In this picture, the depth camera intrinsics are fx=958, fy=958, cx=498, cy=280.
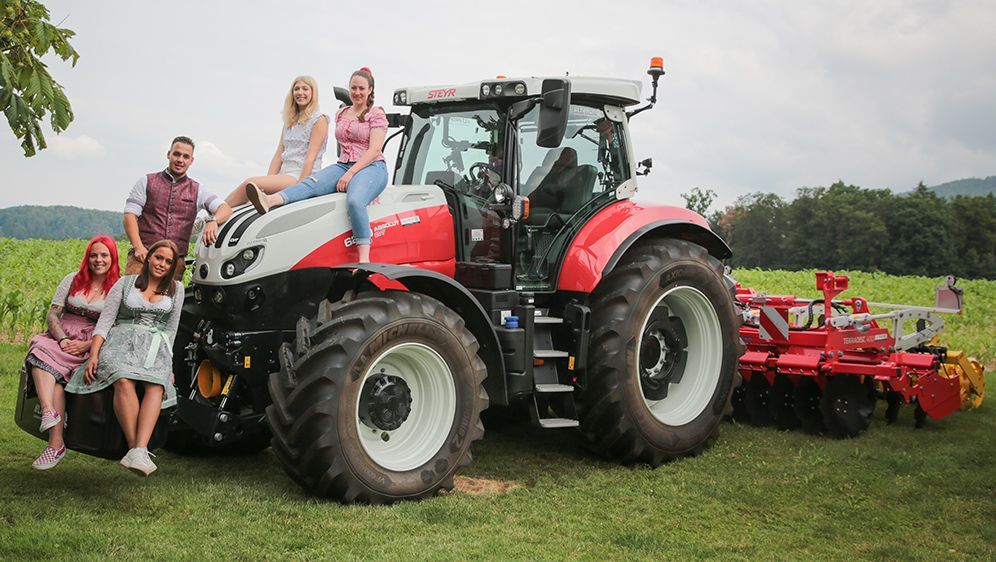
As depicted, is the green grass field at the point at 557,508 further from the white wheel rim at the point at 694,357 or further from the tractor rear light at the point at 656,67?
the tractor rear light at the point at 656,67

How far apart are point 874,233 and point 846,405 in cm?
3100

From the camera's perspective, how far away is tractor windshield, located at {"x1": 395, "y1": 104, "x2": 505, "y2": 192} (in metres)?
6.76

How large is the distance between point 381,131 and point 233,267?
1280mm

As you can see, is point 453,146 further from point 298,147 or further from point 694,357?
point 694,357

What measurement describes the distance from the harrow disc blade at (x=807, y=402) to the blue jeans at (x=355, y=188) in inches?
163

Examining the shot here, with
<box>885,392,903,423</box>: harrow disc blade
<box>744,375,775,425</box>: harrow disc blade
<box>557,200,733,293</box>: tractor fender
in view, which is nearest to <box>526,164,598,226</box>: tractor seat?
<box>557,200,733,293</box>: tractor fender

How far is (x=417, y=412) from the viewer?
19.2ft

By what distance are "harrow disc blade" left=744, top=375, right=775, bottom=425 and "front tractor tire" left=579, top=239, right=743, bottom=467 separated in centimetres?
100

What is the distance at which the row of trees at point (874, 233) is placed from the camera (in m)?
35.5

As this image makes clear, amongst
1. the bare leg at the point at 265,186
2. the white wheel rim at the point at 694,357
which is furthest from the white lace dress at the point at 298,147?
the white wheel rim at the point at 694,357

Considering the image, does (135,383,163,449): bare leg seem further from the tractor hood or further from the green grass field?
the tractor hood

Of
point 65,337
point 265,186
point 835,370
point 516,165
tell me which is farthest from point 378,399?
point 835,370

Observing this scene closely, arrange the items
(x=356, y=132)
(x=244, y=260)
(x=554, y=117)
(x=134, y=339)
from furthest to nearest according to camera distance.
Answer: (x=356, y=132) < (x=554, y=117) < (x=244, y=260) < (x=134, y=339)

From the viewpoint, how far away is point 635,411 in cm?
670
